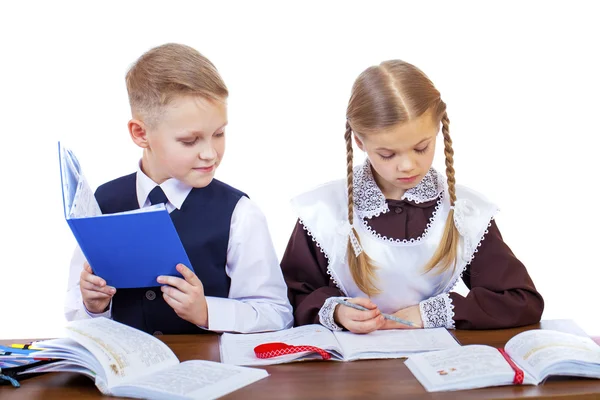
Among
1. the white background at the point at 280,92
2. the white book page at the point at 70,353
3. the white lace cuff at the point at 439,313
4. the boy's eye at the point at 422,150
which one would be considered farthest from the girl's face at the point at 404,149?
the white background at the point at 280,92

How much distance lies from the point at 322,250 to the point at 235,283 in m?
0.27

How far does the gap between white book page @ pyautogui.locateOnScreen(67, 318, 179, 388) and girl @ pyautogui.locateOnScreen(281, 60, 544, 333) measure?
514mm

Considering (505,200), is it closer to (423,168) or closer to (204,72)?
(423,168)

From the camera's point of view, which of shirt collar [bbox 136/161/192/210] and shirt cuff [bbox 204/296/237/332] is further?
shirt collar [bbox 136/161/192/210]

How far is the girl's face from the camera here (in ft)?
7.73

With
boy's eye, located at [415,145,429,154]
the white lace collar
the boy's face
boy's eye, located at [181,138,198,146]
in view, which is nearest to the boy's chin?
the boy's face

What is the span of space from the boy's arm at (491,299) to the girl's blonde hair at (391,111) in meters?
0.10

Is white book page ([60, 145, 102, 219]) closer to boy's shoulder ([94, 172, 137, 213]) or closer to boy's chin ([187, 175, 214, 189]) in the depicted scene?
boy's shoulder ([94, 172, 137, 213])

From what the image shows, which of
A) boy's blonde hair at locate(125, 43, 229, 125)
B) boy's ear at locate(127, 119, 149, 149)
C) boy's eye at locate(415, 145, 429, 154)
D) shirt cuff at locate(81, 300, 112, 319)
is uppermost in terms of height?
boy's blonde hair at locate(125, 43, 229, 125)

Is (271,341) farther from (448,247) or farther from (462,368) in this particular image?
(448,247)

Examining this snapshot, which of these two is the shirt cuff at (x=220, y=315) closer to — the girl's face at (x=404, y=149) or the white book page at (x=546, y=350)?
the girl's face at (x=404, y=149)

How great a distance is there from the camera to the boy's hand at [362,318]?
2393 mm

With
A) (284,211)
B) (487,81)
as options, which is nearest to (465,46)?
(487,81)

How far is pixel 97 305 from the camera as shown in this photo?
8.06ft
